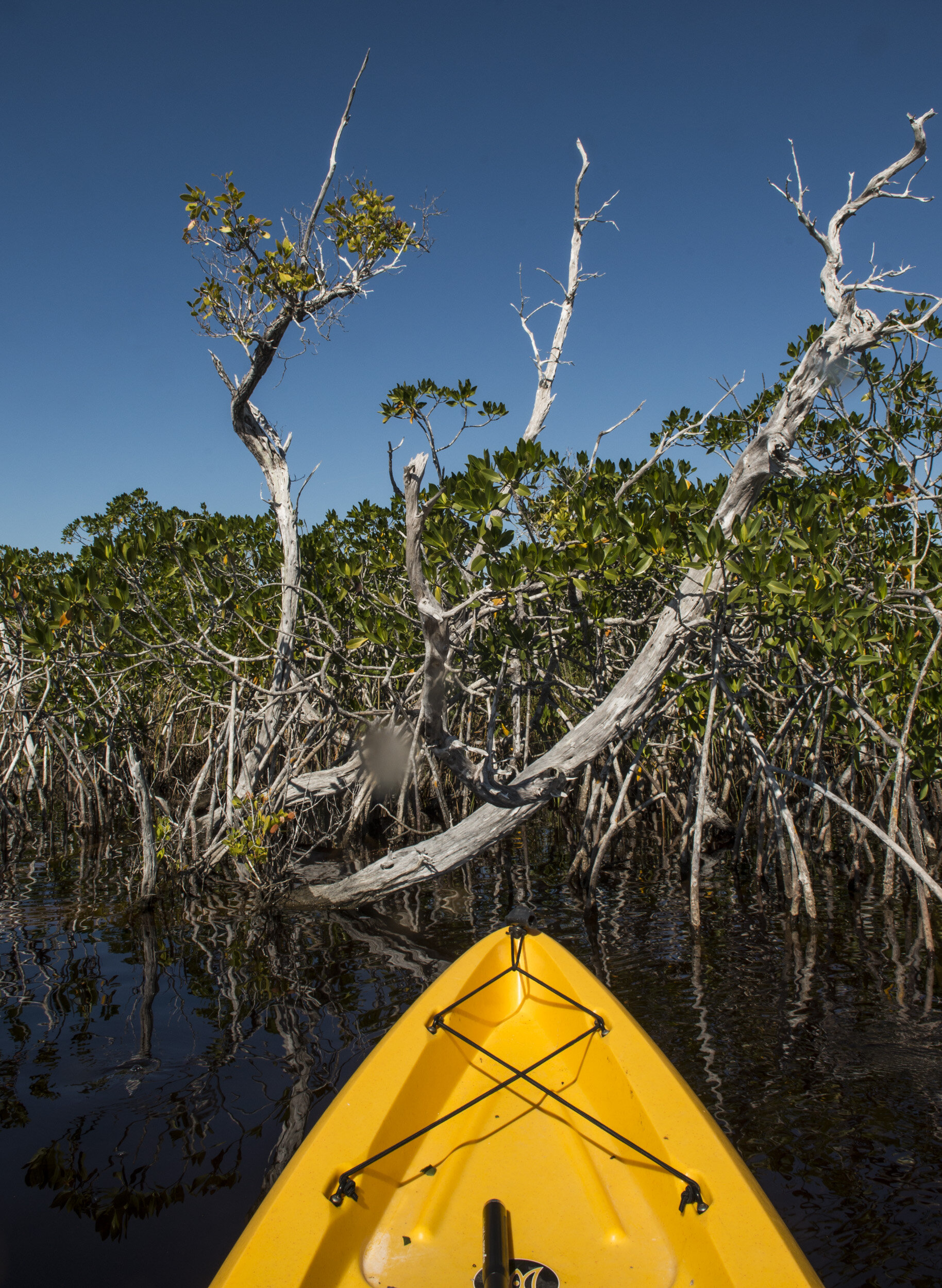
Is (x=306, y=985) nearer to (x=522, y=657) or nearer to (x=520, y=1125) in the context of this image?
(x=520, y=1125)

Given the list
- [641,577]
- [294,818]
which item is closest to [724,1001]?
[641,577]

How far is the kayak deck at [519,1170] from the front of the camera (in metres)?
1.64

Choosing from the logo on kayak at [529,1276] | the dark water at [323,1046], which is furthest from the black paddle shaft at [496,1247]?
the dark water at [323,1046]

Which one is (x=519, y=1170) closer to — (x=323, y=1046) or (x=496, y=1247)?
(x=496, y=1247)

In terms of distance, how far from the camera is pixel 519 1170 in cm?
216

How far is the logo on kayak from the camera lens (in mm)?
1760

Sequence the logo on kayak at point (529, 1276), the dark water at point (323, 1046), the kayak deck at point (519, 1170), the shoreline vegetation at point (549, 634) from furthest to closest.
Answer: the shoreline vegetation at point (549, 634), the dark water at point (323, 1046), the logo on kayak at point (529, 1276), the kayak deck at point (519, 1170)

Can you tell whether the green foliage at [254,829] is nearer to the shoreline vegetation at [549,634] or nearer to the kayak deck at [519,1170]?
the shoreline vegetation at [549,634]

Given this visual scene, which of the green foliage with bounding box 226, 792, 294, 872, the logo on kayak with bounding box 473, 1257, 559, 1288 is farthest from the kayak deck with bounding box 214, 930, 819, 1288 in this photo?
the green foliage with bounding box 226, 792, 294, 872

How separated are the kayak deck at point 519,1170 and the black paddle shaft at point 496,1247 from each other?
2.6 inches

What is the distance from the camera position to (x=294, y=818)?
5867mm

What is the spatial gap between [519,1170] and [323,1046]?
1.42 metres

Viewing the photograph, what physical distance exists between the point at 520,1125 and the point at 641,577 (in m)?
3.00

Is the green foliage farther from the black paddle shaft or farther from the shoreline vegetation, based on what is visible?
the black paddle shaft
